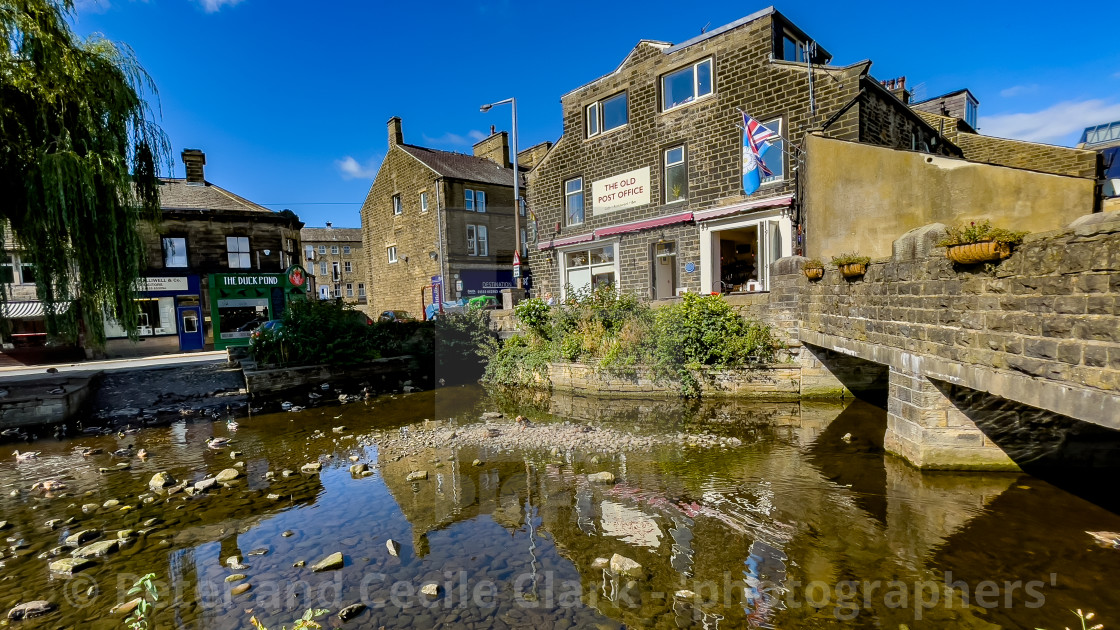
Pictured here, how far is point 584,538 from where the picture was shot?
16.3ft

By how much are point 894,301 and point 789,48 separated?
1236cm

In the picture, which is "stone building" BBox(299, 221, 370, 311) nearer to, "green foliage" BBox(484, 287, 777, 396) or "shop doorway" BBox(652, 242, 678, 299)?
"shop doorway" BBox(652, 242, 678, 299)

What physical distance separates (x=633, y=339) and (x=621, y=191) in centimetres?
812

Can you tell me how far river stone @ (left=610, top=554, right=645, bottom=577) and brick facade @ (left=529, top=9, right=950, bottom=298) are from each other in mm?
11470

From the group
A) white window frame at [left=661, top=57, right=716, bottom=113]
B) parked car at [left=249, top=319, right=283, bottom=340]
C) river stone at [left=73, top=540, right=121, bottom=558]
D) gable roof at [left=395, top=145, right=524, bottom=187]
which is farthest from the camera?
gable roof at [left=395, top=145, right=524, bottom=187]

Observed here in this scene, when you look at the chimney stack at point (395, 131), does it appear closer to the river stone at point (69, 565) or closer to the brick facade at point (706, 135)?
the brick facade at point (706, 135)

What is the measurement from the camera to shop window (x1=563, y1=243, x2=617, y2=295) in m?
18.6

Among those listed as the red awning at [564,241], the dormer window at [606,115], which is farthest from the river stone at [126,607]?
the dormer window at [606,115]

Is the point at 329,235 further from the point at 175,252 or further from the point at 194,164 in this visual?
the point at 175,252

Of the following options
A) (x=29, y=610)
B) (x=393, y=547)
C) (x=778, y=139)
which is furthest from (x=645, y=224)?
(x=29, y=610)

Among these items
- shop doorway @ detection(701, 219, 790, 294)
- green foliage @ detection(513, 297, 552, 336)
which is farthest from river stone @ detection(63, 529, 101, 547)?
shop doorway @ detection(701, 219, 790, 294)

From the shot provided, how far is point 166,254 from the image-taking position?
921 inches

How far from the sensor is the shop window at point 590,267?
18.6 meters

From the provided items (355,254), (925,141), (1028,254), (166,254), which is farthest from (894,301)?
(355,254)
